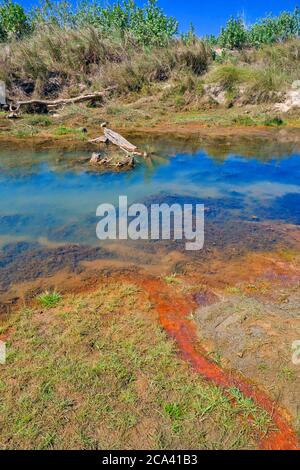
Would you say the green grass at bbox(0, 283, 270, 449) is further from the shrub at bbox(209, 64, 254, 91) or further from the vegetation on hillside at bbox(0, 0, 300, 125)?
the shrub at bbox(209, 64, 254, 91)

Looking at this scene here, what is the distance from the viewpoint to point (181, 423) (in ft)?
8.01

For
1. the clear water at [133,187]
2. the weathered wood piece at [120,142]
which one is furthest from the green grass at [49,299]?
the weathered wood piece at [120,142]

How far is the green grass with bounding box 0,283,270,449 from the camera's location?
2348mm

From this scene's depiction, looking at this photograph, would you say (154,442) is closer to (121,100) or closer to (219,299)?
(219,299)

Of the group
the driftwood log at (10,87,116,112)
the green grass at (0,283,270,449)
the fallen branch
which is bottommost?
the green grass at (0,283,270,449)

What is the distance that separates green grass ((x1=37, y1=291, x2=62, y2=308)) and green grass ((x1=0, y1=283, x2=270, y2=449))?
0.77 ft

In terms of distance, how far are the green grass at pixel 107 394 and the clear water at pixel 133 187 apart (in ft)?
6.27

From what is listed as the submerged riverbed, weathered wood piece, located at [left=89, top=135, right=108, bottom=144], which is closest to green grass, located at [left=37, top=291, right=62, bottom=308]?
the submerged riverbed

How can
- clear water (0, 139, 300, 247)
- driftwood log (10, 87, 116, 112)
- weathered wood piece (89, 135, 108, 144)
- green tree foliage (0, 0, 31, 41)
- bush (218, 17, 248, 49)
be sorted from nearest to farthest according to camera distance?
clear water (0, 139, 300, 247)
weathered wood piece (89, 135, 108, 144)
driftwood log (10, 87, 116, 112)
green tree foliage (0, 0, 31, 41)
bush (218, 17, 248, 49)

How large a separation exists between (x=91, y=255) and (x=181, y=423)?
261 cm

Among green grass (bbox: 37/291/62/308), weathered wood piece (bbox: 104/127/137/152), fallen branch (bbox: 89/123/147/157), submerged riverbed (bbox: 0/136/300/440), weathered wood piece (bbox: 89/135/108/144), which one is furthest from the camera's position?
weathered wood piece (bbox: 89/135/108/144)

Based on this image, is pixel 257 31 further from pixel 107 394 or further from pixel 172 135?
pixel 107 394

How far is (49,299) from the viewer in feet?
12.0

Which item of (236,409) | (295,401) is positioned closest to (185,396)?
(236,409)
